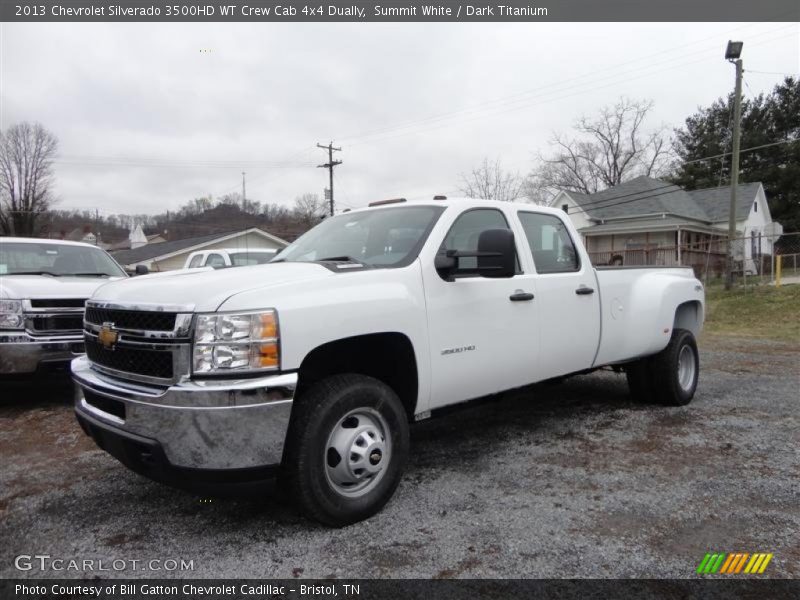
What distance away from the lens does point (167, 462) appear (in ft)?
8.75

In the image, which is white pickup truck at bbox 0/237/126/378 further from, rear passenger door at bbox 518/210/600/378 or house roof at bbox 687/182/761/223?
house roof at bbox 687/182/761/223

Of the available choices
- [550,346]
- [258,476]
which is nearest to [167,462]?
[258,476]

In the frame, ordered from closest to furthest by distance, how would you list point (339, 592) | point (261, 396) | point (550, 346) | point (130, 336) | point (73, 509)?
point (339, 592) < point (261, 396) < point (130, 336) < point (73, 509) < point (550, 346)

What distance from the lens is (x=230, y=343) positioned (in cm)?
267

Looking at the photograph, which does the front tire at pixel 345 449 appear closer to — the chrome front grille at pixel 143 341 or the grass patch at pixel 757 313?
the chrome front grille at pixel 143 341

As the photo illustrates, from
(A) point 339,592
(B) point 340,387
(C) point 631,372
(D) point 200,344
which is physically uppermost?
(D) point 200,344

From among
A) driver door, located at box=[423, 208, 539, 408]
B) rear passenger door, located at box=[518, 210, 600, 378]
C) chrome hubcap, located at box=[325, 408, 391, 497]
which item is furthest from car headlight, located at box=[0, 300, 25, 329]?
rear passenger door, located at box=[518, 210, 600, 378]

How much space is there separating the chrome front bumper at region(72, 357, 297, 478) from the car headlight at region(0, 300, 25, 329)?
335 cm

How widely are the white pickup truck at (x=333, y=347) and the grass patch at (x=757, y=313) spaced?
391 inches

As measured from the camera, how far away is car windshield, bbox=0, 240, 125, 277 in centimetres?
645

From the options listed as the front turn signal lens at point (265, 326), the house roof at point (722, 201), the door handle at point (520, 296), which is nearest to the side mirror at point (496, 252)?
the door handle at point (520, 296)

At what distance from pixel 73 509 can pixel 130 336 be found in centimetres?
126

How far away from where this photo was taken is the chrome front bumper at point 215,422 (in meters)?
2.62

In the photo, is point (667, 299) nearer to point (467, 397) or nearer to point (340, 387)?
point (467, 397)
